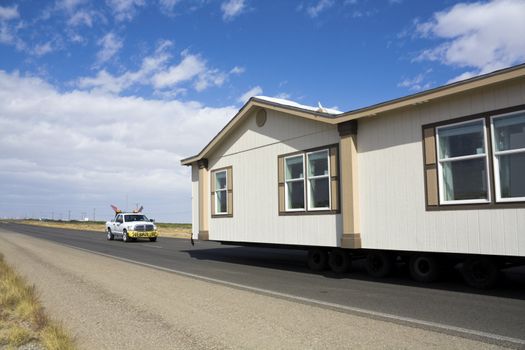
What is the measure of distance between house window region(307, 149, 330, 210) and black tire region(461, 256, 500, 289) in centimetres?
387

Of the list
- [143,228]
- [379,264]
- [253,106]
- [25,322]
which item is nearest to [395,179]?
[379,264]

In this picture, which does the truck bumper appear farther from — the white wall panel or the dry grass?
the dry grass

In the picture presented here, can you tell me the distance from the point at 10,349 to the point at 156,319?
2.11 metres

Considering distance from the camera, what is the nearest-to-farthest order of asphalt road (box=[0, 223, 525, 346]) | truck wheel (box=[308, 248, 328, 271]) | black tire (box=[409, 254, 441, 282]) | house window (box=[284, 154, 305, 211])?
1. asphalt road (box=[0, 223, 525, 346])
2. black tire (box=[409, 254, 441, 282])
3. truck wheel (box=[308, 248, 328, 271])
4. house window (box=[284, 154, 305, 211])

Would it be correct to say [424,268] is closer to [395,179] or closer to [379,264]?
[379,264]

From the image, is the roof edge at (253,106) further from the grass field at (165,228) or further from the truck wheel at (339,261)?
Answer: the grass field at (165,228)

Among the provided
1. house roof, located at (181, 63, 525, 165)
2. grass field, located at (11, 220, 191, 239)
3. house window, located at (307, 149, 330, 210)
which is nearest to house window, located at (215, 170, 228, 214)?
house roof, located at (181, 63, 525, 165)

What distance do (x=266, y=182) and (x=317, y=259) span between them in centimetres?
291

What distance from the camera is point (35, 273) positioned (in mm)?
13906

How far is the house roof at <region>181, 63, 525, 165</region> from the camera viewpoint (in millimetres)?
8953

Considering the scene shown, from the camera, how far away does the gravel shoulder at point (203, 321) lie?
6168 mm

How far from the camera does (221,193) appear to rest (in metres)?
17.7

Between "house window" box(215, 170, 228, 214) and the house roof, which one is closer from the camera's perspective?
the house roof

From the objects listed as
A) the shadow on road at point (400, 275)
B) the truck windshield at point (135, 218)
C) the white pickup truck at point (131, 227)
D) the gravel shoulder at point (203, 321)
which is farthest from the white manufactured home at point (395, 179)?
the truck windshield at point (135, 218)
